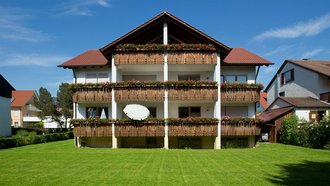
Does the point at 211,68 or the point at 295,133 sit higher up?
the point at 211,68

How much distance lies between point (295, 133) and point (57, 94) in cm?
4783

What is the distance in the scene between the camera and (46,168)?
1434cm

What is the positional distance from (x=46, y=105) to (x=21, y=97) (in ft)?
57.9

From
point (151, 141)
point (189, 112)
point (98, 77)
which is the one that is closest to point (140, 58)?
point (98, 77)

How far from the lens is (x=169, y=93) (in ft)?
80.4

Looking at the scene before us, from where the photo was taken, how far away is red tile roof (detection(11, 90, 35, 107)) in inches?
2749

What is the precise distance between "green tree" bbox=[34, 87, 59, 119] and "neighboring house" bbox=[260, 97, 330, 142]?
43.1 m

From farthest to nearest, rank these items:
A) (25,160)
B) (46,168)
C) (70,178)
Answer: (25,160) < (46,168) < (70,178)

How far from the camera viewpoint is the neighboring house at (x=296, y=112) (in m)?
30.2

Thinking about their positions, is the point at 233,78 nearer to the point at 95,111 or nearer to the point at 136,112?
the point at 136,112

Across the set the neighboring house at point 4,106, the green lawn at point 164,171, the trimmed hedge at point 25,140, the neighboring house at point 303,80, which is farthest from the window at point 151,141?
the neighboring house at point 4,106

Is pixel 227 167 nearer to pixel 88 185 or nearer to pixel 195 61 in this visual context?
pixel 88 185

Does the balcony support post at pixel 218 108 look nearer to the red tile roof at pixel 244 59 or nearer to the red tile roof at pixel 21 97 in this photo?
the red tile roof at pixel 244 59

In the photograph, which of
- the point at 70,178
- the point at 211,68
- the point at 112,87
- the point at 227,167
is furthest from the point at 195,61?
the point at 70,178
